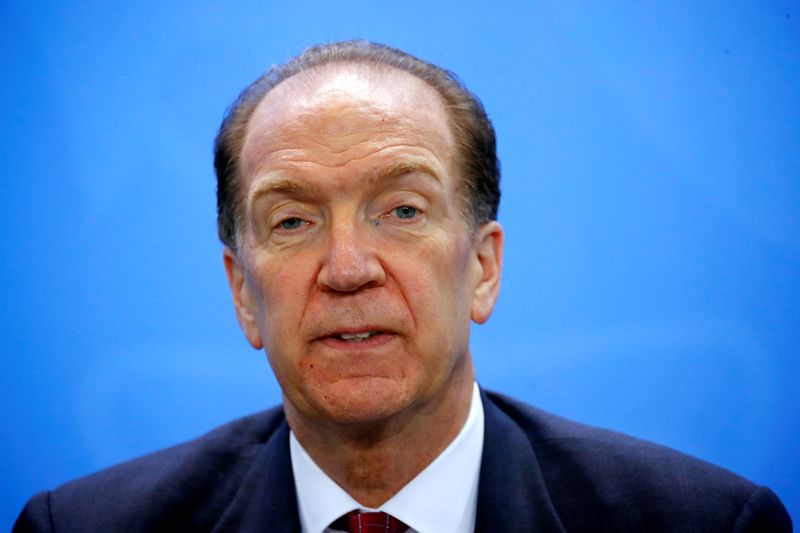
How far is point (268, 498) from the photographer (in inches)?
106

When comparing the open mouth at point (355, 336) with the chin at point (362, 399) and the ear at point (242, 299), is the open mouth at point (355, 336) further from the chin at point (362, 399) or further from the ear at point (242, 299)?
the ear at point (242, 299)

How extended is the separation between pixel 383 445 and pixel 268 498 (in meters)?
0.43

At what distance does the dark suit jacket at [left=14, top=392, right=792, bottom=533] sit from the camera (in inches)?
100

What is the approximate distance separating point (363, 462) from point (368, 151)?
33.6 inches

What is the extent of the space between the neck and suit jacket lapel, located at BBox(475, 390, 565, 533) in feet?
0.49

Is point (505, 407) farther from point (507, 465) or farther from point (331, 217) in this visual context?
point (331, 217)

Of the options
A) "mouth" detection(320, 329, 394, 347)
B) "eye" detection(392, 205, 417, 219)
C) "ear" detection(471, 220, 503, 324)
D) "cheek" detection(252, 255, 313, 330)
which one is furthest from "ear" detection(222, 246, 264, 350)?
"ear" detection(471, 220, 503, 324)

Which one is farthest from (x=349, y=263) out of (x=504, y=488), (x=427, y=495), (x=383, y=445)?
(x=504, y=488)

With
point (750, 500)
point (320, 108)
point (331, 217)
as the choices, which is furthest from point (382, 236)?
point (750, 500)

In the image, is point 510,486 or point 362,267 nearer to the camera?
point 362,267

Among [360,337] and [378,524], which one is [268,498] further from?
[360,337]

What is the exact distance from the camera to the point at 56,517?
9.14 feet

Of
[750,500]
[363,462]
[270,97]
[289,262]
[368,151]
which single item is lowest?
[750,500]

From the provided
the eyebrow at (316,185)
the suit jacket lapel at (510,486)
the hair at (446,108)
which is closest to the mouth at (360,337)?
the eyebrow at (316,185)
